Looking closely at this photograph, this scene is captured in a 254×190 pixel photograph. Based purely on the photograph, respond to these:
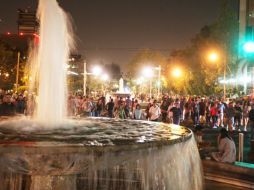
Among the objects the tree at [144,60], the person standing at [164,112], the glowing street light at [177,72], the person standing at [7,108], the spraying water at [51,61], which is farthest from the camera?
the tree at [144,60]

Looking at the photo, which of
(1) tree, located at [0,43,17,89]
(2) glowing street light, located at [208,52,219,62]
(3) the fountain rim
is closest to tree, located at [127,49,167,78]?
(1) tree, located at [0,43,17,89]

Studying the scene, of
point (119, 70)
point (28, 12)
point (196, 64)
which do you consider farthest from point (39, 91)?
point (119, 70)

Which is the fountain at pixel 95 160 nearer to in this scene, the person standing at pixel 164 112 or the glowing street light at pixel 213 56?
the person standing at pixel 164 112

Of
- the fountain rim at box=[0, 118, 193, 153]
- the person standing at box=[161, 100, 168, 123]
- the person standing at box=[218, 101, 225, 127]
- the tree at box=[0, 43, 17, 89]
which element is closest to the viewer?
the fountain rim at box=[0, 118, 193, 153]

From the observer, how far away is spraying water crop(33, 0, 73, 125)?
474 inches

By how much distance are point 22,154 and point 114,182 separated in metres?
3.78

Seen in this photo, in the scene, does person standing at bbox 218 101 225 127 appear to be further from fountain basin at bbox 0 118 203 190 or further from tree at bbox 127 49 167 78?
tree at bbox 127 49 167 78

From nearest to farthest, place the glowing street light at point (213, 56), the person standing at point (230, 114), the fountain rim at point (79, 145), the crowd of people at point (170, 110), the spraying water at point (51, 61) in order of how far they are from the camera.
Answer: the fountain rim at point (79, 145) < the spraying water at point (51, 61) < the person standing at point (230, 114) < the crowd of people at point (170, 110) < the glowing street light at point (213, 56)

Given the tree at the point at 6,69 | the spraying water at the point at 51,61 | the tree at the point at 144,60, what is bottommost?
the spraying water at the point at 51,61

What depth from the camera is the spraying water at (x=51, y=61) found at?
474 inches

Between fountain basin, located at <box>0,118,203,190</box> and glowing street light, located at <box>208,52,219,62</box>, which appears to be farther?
glowing street light, located at <box>208,52,219,62</box>

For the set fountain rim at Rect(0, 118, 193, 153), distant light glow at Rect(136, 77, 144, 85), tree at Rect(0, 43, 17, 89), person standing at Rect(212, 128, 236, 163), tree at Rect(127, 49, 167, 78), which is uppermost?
tree at Rect(127, 49, 167, 78)

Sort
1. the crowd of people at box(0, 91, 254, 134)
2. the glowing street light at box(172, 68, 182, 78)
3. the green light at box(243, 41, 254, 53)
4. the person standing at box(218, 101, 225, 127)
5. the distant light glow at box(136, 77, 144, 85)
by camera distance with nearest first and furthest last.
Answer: the green light at box(243, 41, 254, 53)
the crowd of people at box(0, 91, 254, 134)
the person standing at box(218, 101, 225, 127)
the glowing street light at box(172, 68, 182, 78)
the distant light glow at box(136, 77, 144, 85)

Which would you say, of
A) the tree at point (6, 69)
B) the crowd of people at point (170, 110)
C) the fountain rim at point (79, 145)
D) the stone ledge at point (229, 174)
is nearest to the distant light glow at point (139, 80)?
the tree at point (6, 69)
